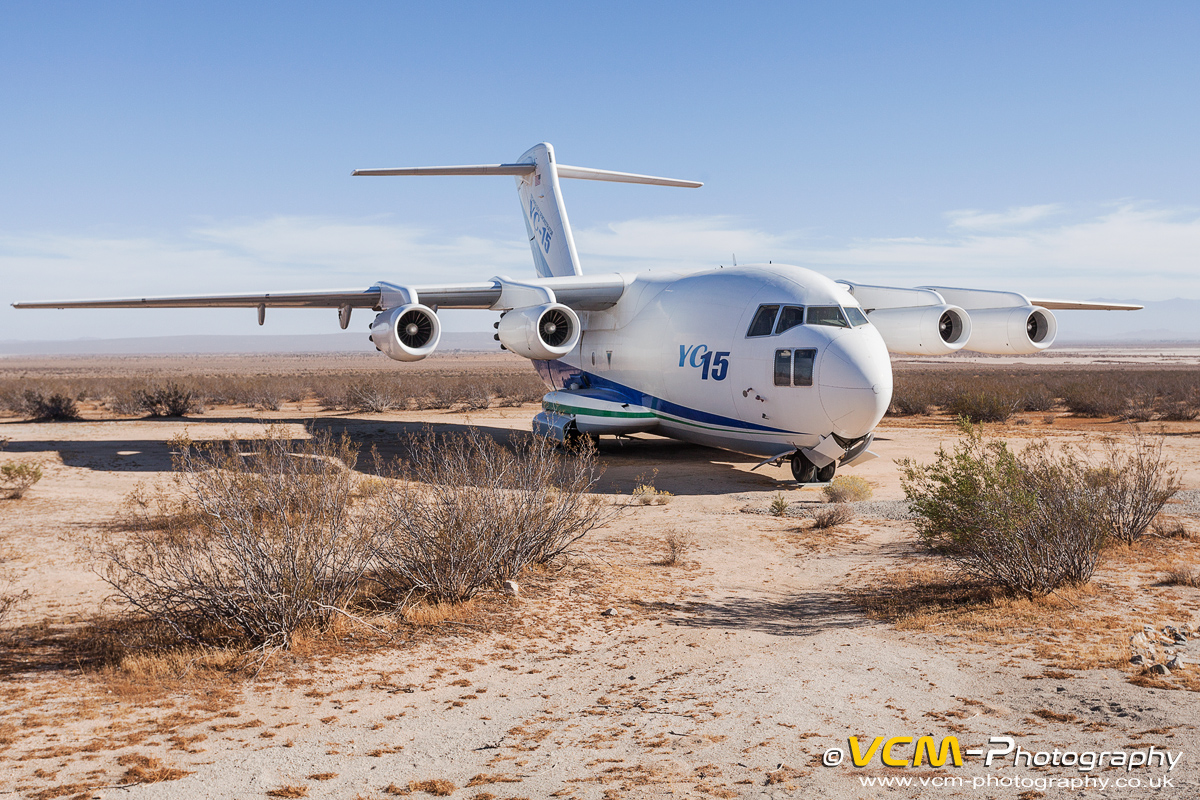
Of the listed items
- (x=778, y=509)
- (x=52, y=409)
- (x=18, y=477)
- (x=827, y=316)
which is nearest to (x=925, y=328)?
(x=827, y=316)

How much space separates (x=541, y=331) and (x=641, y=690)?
1145cm

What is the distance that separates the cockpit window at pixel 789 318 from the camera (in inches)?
547

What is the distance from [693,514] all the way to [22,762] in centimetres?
887

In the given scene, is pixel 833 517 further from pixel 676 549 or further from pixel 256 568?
pixel 256 568

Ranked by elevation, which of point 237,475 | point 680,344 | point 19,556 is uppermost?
point 680,344

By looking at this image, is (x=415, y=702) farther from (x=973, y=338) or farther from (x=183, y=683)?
(x=973, y=338)

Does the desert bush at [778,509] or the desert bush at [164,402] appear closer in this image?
the desert bush at [778,509]

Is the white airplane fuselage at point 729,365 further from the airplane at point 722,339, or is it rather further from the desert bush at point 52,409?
the desert bush at point 52,409

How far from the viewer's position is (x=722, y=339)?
49.0 ft

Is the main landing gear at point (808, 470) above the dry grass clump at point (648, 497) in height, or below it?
above

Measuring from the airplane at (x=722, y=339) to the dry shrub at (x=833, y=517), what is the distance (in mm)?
2217

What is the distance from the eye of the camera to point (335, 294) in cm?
1755

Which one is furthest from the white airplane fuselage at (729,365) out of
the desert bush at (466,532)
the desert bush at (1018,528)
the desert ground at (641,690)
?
the desert bush at (466,532)

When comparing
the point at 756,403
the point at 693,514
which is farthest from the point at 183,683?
the point at 756,403
